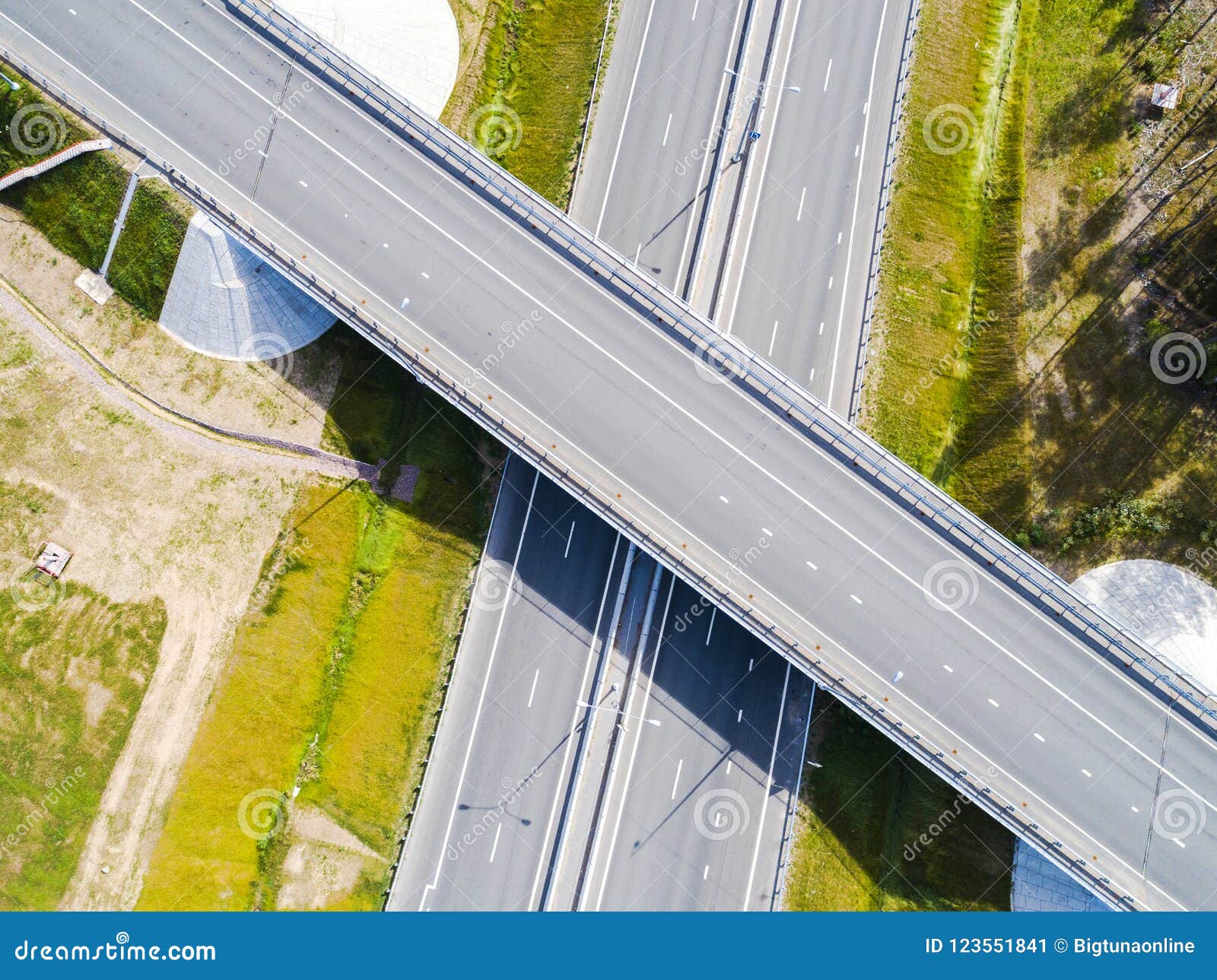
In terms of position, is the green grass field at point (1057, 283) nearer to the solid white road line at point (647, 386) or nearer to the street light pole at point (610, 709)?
the solid white road line at point (647, 386)

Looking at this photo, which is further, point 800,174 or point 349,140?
point 800,174

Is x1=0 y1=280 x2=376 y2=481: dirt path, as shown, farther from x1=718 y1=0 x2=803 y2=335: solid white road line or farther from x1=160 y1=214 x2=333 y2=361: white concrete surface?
x1=718 y1=0 x2=803 y2=335: solid white road line

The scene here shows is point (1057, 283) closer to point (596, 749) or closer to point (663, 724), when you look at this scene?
point (663, 724)

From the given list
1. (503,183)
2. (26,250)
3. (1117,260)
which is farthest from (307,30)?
(1117,260)

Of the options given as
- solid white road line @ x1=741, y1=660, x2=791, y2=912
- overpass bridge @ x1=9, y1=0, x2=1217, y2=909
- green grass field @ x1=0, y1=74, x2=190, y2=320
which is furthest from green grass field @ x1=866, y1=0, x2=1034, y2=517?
green grass field @ x1=0, y1=74, x2=190, y2=320

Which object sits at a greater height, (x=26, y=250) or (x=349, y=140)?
(x=349, y=140)
